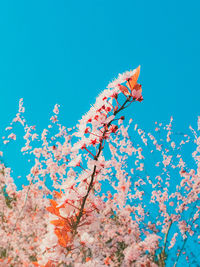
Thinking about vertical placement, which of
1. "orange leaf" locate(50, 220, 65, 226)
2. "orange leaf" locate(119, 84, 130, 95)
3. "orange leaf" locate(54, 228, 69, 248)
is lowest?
"orange leaf" locate(54, 228, 69, 248)

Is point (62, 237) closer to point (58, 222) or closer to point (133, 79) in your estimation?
point (58, 222)

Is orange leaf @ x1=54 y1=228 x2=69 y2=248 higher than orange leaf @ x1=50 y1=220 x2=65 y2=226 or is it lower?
lower

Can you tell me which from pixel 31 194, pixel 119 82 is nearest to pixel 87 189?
pixel 119 82

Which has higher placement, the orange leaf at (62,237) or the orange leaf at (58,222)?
the orange leaf at (58,222)

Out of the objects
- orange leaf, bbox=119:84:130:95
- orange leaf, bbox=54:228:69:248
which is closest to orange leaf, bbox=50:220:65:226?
orange leaf, bbox=54:228:69:248

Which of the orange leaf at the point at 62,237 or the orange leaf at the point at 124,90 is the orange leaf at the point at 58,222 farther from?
the orange leaf at the point at 124,90

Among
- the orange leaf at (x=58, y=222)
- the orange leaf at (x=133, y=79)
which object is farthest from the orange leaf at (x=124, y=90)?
the orange leaf at (x=58, y=222)

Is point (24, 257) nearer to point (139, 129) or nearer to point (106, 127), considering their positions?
point (106, 127)

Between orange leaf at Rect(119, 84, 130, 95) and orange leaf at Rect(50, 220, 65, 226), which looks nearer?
orange leaf at Rect(119, 84, 130, 95)

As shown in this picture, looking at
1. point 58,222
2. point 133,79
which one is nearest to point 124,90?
point 133,79

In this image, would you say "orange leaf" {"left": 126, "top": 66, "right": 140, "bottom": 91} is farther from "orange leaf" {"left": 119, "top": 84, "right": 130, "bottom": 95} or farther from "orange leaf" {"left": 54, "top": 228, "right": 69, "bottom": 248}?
"orange leaf" {"left": 54, "top": 228, "right": 69, "bottom": 248}

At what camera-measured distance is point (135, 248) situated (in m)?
6.70

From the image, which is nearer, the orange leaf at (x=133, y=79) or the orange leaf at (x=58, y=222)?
the orange leaf at (x=133, y=79)

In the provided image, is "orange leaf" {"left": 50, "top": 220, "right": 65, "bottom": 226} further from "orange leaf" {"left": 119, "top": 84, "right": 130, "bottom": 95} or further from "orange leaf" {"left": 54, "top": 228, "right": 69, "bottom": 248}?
"orange leaf" {"left": 119, "top": 84, "right": 130, "bottom": 95}
